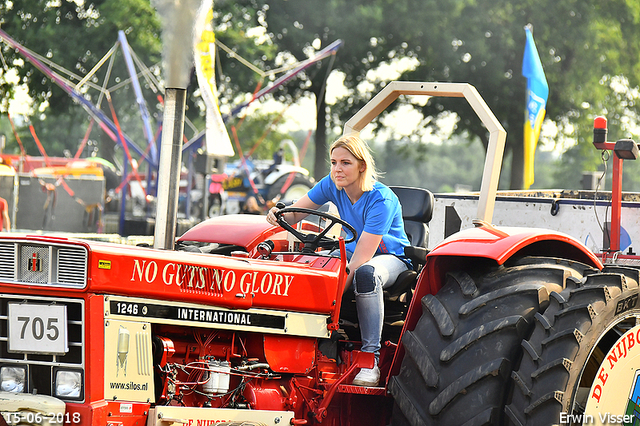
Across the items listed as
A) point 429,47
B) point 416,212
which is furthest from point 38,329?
point 429,47

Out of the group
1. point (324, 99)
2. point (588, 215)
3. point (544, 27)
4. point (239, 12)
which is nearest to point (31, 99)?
point (239, 12)

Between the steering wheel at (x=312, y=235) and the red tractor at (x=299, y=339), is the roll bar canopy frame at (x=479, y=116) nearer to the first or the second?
the red tractor at (x=299, y=339)

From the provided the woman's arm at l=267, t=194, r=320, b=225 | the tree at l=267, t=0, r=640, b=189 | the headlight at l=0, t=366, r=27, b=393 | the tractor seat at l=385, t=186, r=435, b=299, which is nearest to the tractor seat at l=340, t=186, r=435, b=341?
the tractor seat at l=385, t=186, r=435, b=299

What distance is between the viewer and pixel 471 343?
355 cm

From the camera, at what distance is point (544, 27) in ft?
74.9

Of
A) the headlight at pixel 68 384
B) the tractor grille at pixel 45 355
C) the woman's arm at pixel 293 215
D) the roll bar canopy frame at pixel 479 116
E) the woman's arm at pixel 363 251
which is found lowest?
the headlight at pixel 68 384

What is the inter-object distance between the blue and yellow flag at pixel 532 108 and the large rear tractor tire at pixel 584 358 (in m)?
7.99

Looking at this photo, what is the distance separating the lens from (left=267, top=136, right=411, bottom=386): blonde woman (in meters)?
4.02

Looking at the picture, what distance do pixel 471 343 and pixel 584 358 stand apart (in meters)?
0.49

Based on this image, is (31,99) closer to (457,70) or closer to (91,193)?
(91,193)

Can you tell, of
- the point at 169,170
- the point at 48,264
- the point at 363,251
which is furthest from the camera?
→ the point at 169,170

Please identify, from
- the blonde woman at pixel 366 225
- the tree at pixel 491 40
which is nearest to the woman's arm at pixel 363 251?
the blonde woman at pixel 366 225

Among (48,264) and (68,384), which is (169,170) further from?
(68,384)

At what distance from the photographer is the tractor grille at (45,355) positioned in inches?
128
